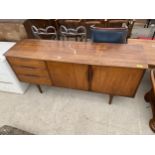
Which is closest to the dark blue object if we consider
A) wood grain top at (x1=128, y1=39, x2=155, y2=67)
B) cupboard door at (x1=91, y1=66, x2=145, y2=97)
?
wood grain top at (x1=128, y1=39, x2=155, y2=67)

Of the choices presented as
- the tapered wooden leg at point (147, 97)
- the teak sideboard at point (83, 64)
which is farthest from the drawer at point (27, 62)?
the tapered wooden leg at point (147, 97)

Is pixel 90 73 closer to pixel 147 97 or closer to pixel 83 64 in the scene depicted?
pixel 83 64

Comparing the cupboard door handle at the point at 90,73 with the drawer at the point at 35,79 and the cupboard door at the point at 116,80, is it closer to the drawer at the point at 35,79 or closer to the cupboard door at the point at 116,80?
the cupboard door at the point at 116,80

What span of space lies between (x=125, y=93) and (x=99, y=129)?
0.53 metres

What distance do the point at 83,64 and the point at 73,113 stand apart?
76 cm

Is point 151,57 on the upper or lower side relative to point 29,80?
upper

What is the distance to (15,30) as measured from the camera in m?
1.89

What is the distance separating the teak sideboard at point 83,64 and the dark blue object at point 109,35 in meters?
0.09

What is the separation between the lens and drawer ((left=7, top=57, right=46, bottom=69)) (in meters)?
1.49

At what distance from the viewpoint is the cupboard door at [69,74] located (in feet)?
4.64

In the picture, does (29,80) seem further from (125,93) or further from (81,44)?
(125,93)

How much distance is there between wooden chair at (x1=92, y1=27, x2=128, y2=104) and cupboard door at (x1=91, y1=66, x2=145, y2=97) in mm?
483

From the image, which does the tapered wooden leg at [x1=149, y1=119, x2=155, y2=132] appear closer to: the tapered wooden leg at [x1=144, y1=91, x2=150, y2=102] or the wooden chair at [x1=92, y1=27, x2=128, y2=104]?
the tapered wooden leg at [x1=144, y1=91, x2=150, y2=102]
